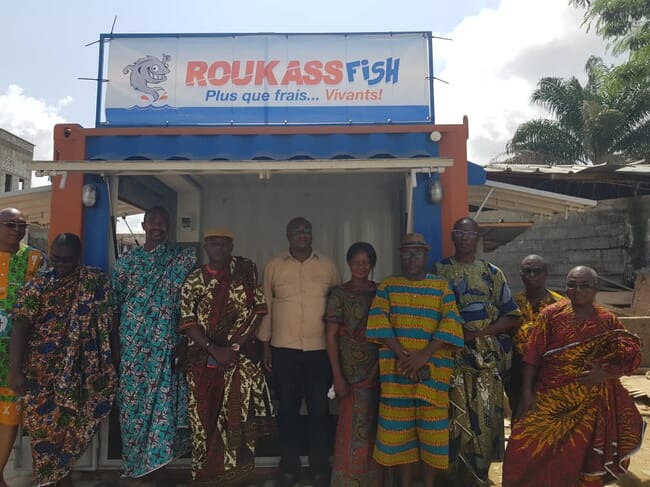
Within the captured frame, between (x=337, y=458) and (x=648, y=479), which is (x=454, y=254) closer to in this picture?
(x=337, y=458)

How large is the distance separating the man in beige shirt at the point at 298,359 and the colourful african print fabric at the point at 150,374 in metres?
0.62

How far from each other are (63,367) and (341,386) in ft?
5.79

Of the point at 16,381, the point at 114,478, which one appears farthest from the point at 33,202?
the point at 114,478

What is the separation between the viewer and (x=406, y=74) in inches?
176

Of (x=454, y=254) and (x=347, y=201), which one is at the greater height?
(x=347, y=201)

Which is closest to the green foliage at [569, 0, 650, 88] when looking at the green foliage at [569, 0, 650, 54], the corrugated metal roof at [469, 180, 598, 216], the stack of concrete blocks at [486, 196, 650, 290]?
the green foliage at [569, 0, 650, 54]

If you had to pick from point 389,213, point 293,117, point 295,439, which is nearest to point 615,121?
point 389,213

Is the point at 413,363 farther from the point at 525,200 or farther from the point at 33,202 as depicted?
the point at 33,202

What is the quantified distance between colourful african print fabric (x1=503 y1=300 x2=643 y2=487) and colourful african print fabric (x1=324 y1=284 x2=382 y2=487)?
0.93m

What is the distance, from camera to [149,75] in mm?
4438

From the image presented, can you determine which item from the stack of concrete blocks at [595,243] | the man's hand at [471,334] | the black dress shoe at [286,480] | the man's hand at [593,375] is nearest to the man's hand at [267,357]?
the black dress shoe at [286,480]

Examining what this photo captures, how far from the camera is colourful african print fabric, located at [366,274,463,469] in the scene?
9.84 feet

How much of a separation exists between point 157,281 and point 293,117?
6.20 feet

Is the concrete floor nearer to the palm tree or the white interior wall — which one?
the white interior wall
